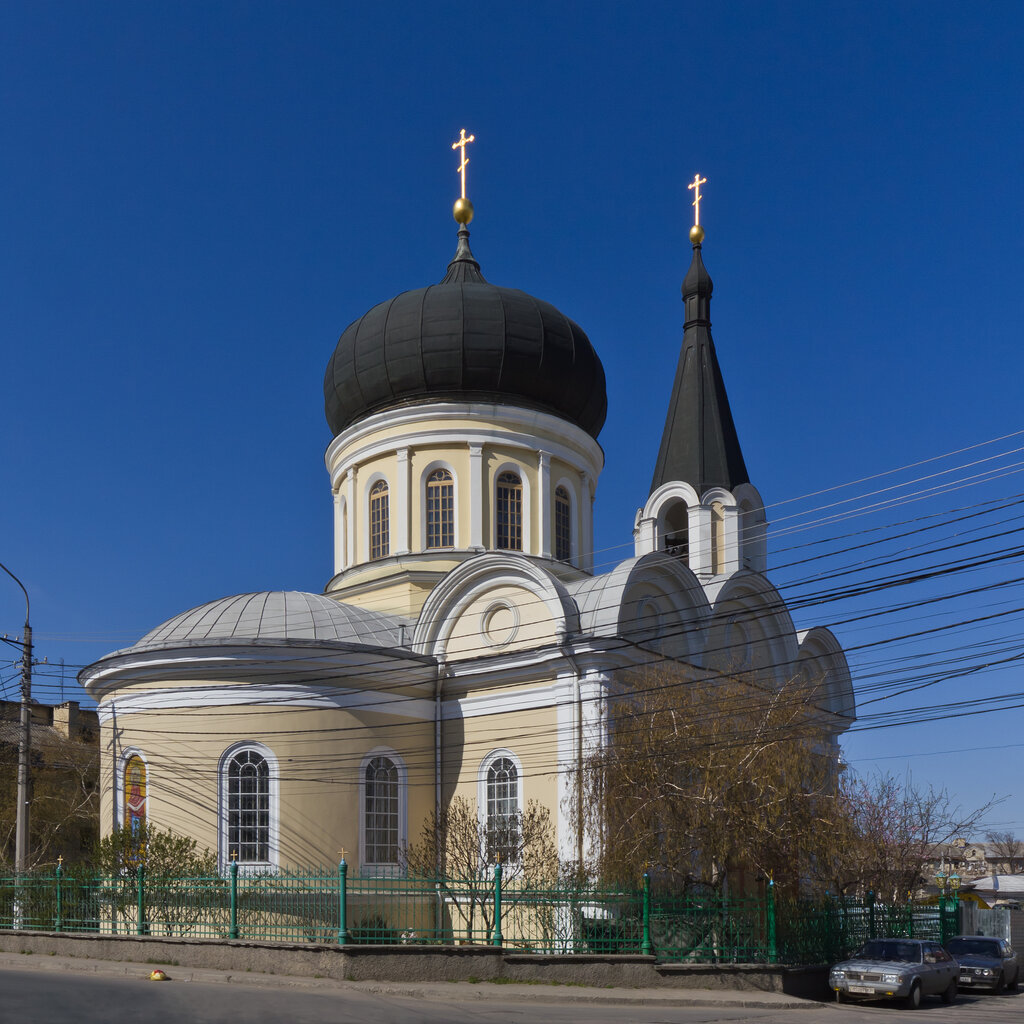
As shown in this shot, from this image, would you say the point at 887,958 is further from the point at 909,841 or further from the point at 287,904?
the point at 909,841

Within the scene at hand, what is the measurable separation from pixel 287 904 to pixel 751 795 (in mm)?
6196

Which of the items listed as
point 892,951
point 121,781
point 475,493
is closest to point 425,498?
point 475,493

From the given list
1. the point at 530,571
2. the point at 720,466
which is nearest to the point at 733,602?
the point at 720,466

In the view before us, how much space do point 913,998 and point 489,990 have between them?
5.47m

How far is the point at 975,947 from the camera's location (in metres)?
19.1

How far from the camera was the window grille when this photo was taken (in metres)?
20.7

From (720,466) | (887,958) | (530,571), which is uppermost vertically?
(720,466)

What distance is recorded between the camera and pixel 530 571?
69.2 feet

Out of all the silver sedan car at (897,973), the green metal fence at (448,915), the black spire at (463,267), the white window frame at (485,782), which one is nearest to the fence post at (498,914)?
the green metal fence at (448,915)

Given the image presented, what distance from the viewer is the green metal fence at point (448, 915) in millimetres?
15195

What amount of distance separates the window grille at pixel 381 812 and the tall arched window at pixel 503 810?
1.60 m

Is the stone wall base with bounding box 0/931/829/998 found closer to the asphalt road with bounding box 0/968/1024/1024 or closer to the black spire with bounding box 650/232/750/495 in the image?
the asphalt road with bounding box 0/968/1024/1024

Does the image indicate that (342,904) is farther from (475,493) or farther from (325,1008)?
(475,493)

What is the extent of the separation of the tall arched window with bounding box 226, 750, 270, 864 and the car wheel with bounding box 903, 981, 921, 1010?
9.61 metres
